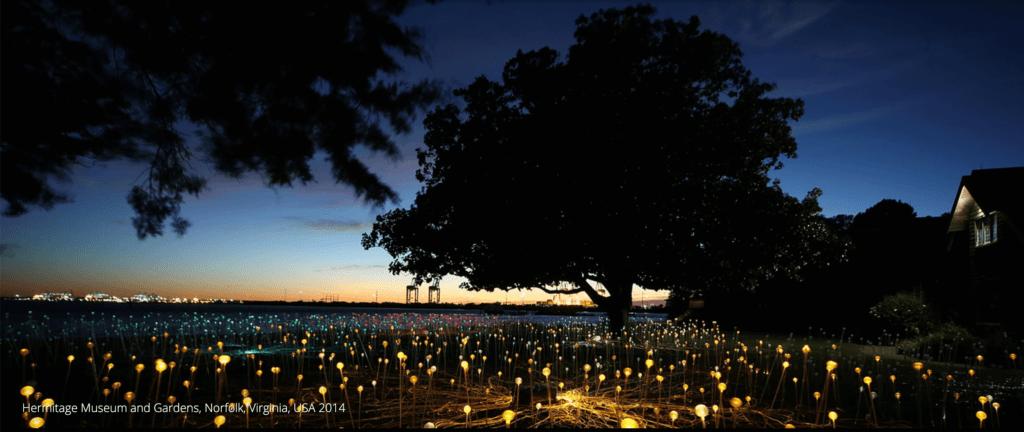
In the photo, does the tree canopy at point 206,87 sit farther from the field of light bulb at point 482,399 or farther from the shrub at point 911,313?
the shrub at point 911,313

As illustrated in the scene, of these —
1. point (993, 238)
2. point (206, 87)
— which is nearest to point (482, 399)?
point (206, 87)

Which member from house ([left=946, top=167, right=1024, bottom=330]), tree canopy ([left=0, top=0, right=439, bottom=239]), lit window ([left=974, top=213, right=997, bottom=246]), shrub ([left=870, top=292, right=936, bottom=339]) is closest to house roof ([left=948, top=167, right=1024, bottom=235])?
house ([left=946, top=167, right=1024, bottom=330])

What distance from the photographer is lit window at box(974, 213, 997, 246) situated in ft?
59.8

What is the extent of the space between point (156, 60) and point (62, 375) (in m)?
8.30

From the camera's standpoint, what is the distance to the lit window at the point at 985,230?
18.2 m

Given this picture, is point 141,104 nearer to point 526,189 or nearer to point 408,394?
point 408,394

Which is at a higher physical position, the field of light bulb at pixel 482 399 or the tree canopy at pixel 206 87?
the tree canopy at pixel 206 87

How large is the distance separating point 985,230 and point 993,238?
0.99 metres

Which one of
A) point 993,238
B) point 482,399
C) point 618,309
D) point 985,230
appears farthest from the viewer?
point 985,230

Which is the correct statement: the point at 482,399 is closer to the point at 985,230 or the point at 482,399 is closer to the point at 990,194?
the point at 990,194

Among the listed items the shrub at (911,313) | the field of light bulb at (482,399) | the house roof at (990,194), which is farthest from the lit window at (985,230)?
the field of light bulb at (482,399)

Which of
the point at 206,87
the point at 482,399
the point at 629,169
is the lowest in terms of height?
the point at 482,399

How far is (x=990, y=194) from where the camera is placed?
60.1 feet

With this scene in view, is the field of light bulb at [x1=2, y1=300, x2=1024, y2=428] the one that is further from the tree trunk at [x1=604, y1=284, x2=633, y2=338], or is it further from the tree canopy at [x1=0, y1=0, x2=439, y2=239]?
the tree trunk at [x1=604, y1=284, x2=633, y2=338]
